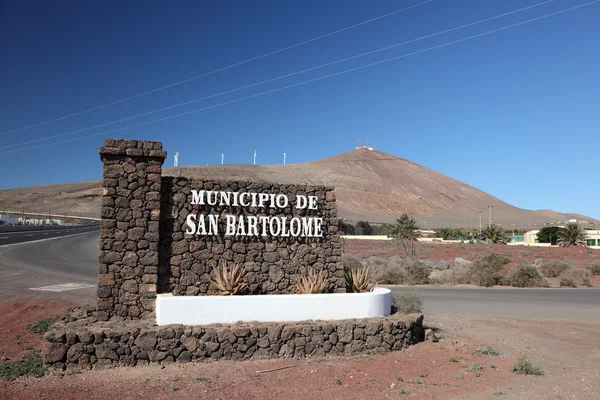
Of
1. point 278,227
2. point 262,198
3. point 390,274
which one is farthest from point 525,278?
point 262,198

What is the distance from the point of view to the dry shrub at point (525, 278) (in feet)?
81.1

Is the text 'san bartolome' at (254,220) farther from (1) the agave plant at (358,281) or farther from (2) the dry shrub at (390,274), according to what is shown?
(2) the dry shrub at (390,274)

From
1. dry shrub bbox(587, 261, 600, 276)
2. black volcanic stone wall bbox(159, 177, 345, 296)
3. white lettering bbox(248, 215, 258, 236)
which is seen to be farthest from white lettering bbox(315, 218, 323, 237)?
dry shrub bbox(587, 261, 600, 276)

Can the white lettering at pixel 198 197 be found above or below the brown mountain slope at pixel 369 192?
below

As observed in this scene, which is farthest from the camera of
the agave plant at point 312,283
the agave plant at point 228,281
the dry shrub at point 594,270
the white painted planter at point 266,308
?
the dry shrub at point 594,270

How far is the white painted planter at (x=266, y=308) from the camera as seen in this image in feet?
32.1

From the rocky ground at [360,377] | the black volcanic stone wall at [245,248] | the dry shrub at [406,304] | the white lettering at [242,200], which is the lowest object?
the rocky ground at [360,377]

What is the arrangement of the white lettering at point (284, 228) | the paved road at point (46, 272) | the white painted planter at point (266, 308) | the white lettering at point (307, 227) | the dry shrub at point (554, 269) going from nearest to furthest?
the white painted planter at point (266, 308)
the white lettering at point (284, 228)
the white lettering at point (307, 227)
the paved road at point (46, 272)
the dry shrub at point (554, 269)

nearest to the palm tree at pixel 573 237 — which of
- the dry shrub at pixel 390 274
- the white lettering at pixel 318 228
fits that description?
the dry shrub at pixel 390 274

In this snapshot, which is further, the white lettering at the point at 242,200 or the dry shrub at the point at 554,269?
the dry shrub at the point at 554,269

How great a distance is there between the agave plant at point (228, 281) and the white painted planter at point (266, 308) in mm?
582

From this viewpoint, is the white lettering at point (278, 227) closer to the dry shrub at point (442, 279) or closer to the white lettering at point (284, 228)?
the white lettering at point (284, 228)

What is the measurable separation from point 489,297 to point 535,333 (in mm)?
7238

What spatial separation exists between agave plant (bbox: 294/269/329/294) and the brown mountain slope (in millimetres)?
100551
